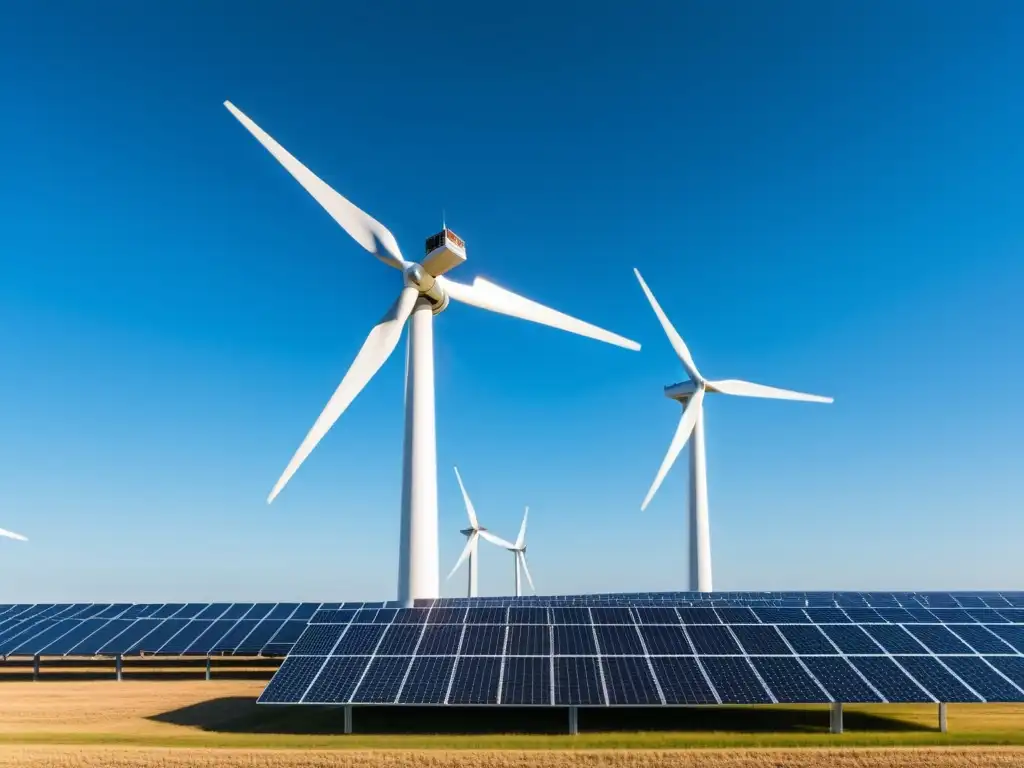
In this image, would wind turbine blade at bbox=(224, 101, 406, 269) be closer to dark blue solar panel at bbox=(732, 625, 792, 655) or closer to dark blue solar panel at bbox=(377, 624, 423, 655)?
dark blue solar panel at bbox=(377, 624, 423, 655)

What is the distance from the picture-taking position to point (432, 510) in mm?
41562

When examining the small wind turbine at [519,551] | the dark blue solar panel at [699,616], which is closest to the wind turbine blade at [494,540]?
the small wind turbine at [519,551]

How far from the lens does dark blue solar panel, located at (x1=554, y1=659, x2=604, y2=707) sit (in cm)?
2780

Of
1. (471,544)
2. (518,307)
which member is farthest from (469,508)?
(518,307)

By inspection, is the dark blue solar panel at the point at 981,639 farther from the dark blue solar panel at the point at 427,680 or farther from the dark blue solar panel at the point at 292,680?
the dark blue solar panel at the point at 292,680

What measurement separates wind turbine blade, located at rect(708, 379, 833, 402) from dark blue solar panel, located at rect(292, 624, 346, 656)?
48.4 metres

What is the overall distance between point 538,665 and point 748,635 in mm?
9982

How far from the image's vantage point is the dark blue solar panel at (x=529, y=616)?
118 feet

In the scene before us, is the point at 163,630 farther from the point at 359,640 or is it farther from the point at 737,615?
the point at 737,615

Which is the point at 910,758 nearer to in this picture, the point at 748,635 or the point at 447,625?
the point at 748,635

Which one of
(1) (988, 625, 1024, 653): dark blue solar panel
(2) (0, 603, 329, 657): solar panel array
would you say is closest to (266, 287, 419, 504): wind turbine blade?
(2) (0, 603, 329, 657): solar panel array

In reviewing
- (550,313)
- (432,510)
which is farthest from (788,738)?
(550,313)

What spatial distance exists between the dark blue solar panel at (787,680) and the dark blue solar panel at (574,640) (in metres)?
6.81

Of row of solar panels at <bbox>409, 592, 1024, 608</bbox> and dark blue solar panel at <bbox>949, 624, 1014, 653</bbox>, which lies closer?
dark blue solar panel at <bbox>949, 624, 1014, 653</bbox>
